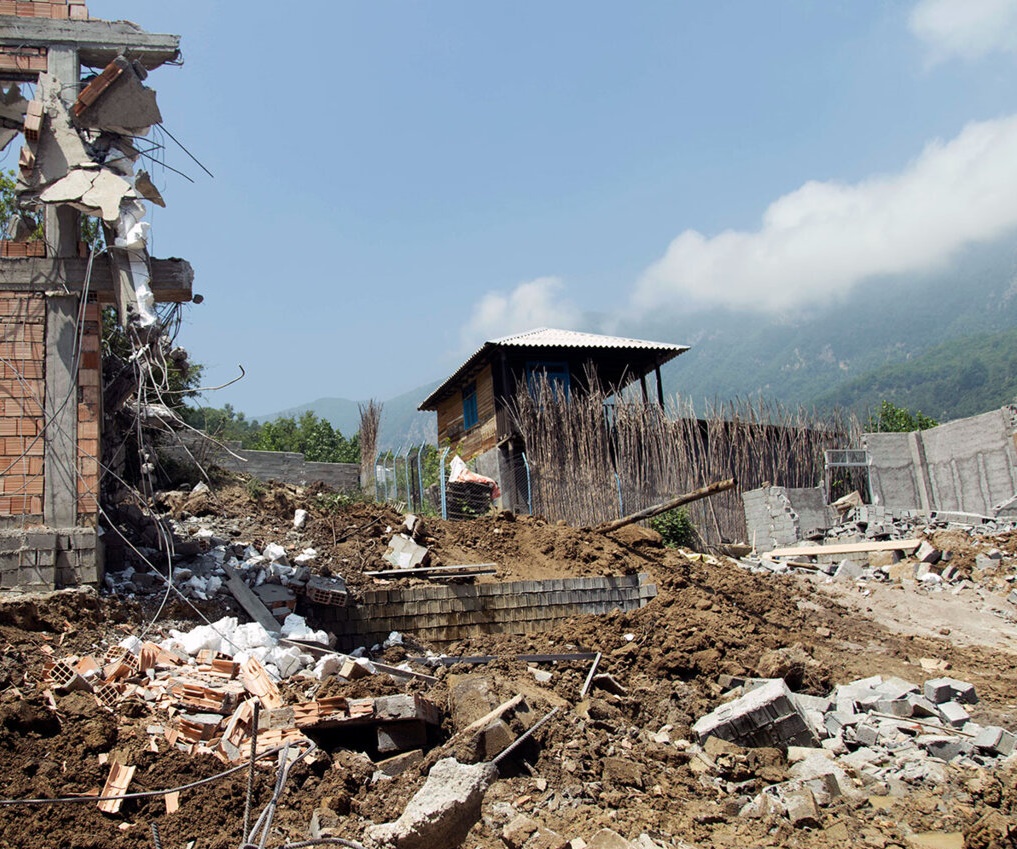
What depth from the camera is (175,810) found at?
4324mm

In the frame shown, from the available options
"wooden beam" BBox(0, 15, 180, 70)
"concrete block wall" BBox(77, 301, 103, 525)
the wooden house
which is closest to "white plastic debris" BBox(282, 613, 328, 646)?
"concrete block wall" BBox(77, 301, 103, 525)

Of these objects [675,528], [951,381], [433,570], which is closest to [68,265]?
[433,570]

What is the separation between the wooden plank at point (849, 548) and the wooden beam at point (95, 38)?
37.6 feet

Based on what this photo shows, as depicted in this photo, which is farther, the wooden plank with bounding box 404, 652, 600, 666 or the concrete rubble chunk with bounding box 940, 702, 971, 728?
the wooden plank with bounding box 404, 652, 600, 666

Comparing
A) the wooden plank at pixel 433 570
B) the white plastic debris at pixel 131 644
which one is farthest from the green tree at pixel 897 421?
the white plastic debris at pixel 131 644

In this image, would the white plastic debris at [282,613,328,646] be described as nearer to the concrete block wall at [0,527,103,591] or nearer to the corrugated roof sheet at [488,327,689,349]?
the concrete block wall at [0,527,103,591]

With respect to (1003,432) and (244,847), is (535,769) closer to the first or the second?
(244,847)

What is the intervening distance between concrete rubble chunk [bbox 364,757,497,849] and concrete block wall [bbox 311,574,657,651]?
13.3 feet

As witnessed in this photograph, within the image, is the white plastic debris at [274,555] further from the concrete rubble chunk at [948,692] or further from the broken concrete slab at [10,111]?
the concrete rubble chunk at [948,692]

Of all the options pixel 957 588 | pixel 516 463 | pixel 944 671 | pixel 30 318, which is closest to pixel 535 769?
pixel 944 671

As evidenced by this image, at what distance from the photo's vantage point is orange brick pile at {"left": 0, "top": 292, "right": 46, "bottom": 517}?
693 cm

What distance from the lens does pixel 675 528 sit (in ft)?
47.9

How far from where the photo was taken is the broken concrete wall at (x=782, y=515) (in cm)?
1495

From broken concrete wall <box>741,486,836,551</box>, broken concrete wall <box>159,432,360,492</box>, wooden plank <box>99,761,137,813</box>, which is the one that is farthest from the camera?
broken concrete wall <box>159,432,360,492</box>
